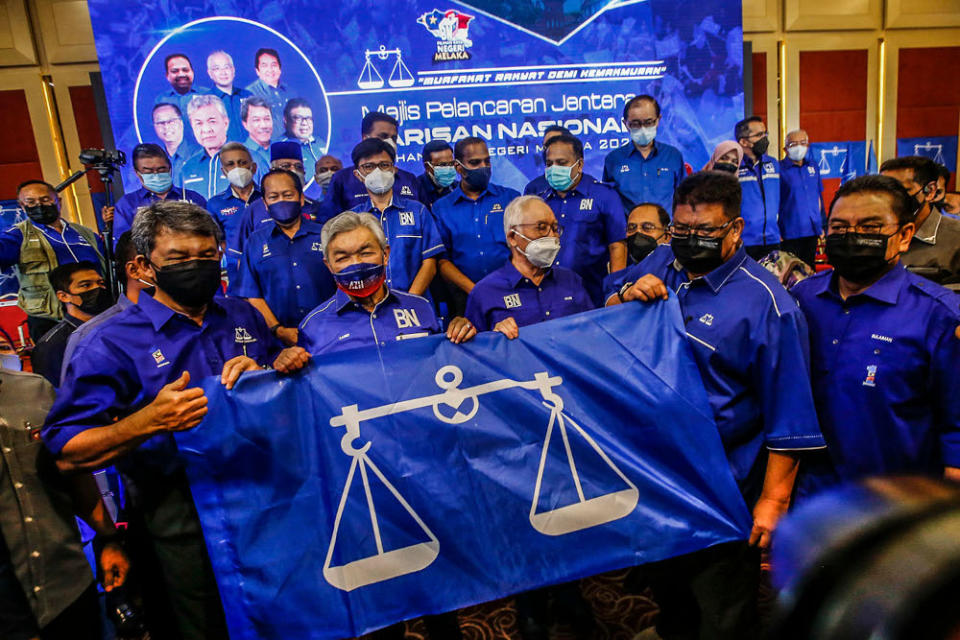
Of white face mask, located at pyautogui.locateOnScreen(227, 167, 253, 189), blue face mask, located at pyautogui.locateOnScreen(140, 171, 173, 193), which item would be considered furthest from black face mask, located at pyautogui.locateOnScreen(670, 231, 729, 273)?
blue face mask, located at pyautogui.locateOnScreen(140, 171, 173, 193)

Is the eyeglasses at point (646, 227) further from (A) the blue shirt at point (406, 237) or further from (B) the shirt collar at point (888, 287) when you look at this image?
(B) the shirt collar at point (888, 287)

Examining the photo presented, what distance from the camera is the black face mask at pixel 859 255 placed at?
1.99m

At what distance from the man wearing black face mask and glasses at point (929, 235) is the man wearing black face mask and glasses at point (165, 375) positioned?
11.2ft

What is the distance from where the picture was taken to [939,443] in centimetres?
195

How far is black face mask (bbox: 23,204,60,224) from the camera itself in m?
5.11

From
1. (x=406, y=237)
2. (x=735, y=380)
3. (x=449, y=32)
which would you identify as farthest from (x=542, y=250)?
(x=449, y=32)

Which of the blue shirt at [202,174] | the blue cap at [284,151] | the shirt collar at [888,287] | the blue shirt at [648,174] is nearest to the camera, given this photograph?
the shirt collar at [888,287]

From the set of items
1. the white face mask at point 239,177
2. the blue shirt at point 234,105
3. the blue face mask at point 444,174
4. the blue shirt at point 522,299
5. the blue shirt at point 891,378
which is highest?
the blue shirt at point 234,105

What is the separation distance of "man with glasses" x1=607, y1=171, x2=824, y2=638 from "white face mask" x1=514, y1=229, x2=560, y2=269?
67cm

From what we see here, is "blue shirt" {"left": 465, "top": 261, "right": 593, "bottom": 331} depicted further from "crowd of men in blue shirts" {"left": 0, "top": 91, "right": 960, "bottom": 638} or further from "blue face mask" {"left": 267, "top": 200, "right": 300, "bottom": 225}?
"blue face mask" {"left": 267, "top": 200, "right": 300, "bottom": 225}

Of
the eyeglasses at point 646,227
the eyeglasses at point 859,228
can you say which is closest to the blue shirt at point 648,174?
the eyeglasses at point 646,227

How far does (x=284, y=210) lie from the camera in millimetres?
3809

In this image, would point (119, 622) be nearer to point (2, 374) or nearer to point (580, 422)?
point (2, 374)

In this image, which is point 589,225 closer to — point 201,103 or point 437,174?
point 437,174
